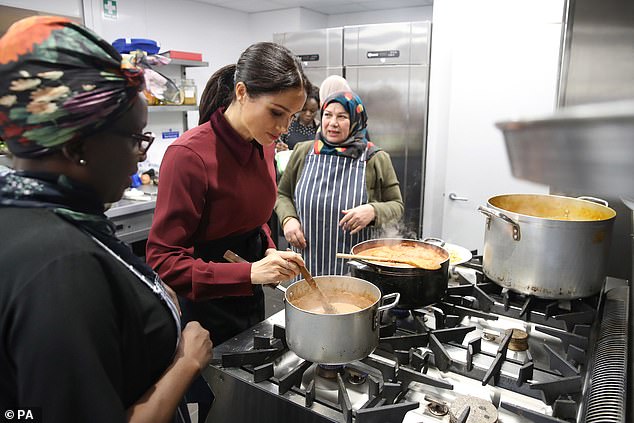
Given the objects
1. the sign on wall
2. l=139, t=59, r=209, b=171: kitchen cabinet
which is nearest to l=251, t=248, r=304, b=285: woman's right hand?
l=139, t=59, r=209, b=171: kitchen cabinet

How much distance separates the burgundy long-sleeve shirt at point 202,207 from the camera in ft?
3.99

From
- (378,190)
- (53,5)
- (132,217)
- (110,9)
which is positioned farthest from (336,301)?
(110,9)

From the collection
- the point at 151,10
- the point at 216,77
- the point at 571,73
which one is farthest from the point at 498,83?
the point at 151,10

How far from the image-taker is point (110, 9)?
3.93 meters

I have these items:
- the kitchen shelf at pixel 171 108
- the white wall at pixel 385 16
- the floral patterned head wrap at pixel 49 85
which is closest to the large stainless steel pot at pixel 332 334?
the floral patterned head wrap at pixel 49 85

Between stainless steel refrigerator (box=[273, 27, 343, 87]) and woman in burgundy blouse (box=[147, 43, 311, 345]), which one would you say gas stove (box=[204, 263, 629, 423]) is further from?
stainless steel refrigerator (box=[273, 27, 343, 87])

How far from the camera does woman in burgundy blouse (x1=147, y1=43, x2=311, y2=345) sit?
122 centimetres

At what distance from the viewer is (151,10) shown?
4.36m

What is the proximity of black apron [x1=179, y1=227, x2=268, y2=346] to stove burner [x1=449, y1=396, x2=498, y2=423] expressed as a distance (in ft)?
2.43

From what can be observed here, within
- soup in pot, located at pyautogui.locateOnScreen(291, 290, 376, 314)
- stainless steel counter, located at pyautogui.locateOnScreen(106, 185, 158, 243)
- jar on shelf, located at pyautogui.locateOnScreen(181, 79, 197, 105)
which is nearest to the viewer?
soup in pot, located at pyautogui.locateOnScreen(291, 290, 376, 314)

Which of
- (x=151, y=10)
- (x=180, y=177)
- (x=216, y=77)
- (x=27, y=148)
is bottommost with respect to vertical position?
(x=180, y=177)

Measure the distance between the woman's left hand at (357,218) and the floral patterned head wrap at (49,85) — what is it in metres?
1.43

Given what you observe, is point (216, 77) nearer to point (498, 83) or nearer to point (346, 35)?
point (498, 83)

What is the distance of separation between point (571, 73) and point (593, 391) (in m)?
1.29
